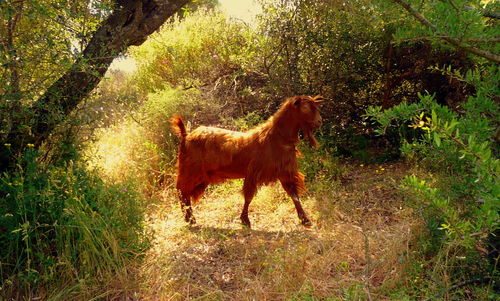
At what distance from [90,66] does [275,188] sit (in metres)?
2.98

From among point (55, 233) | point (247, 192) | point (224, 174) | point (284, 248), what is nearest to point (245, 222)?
point (247, 192)

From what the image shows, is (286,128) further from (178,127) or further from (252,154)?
(178,127)

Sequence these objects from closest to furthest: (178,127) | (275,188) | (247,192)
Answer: (247,192), (178,127), (275,188)

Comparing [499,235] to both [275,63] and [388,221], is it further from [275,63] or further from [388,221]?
[275,63]

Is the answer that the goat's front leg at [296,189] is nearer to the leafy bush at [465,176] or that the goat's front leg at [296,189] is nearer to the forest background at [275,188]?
the forest background at [275,188]

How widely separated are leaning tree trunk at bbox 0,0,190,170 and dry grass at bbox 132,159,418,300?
1.31 metres

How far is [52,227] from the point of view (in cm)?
348

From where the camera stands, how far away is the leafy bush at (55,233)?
3.29 metres

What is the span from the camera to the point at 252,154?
15.2 feet

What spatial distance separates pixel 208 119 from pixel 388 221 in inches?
141

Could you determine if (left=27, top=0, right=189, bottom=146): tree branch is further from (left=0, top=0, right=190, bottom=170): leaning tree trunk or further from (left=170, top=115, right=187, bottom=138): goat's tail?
(left=170, top=115, right=187, bottom=138): goat's tail

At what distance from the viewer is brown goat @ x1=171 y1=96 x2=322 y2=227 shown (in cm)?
452

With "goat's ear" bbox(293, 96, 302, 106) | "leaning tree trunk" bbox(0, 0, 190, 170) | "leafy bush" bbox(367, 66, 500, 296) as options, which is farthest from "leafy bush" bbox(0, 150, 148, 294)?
"leafy bush" bbox(367, 66, 500, 296)

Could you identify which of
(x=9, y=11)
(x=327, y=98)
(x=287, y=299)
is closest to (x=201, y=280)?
(x=287, y=299)
